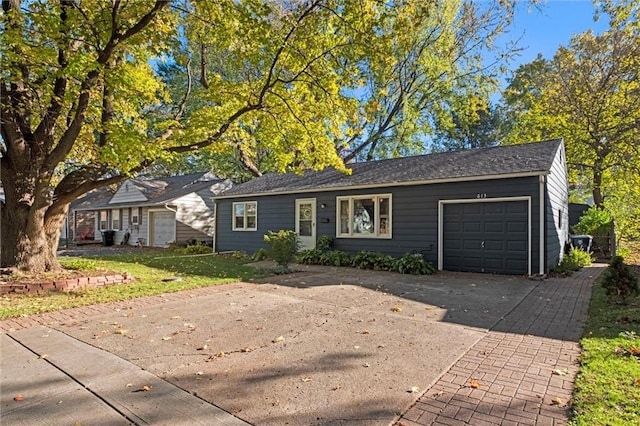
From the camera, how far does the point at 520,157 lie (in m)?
10.6

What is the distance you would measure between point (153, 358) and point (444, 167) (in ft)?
33.2

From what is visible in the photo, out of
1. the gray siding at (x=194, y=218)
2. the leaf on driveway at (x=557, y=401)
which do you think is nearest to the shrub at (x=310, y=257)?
the gray siding at (x=194, y=218)

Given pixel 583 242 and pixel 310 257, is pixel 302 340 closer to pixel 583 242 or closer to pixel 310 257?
pixel 310 257

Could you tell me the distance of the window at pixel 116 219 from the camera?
79.3ft

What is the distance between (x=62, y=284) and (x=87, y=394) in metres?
5.64

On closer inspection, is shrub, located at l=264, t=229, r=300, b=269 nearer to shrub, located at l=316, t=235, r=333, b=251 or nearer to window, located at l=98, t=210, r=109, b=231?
shrub, located at l=316, t=235, r=333, b=251

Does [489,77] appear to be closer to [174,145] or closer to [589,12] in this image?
[589,12]

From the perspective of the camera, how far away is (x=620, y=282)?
6344mm

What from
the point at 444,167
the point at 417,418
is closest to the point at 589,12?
the point at 444,167

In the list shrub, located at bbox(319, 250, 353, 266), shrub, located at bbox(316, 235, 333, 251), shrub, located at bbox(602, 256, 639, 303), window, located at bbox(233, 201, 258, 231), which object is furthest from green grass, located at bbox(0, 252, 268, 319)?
shrub, located at bbox(602, 256, 639, 303)

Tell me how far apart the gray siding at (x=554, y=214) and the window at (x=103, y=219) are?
25605 mm

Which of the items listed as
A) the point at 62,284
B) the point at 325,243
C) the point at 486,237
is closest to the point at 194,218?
the point at 325,243

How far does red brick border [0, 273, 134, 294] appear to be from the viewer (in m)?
7.22

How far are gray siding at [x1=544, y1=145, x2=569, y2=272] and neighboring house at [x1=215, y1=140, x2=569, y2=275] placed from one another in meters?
0.03
